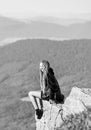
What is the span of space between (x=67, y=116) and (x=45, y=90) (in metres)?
2.62

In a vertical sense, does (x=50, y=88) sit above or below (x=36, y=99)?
above

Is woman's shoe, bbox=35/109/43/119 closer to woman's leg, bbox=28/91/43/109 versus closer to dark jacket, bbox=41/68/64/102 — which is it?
woman's leg, bbox=28/91/43/109

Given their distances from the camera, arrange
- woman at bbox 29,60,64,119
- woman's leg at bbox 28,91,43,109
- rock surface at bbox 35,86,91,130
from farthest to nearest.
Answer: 1. woman's leg at bbox 28,91,43,109
2. woman at bbox 29,60,64,119
3. rock surface at bbox 35,86,91,130

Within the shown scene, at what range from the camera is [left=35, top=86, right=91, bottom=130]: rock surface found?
2009cm

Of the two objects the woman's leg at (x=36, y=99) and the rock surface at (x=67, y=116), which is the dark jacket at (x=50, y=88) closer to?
the woman's leg at (x=36, y=99)

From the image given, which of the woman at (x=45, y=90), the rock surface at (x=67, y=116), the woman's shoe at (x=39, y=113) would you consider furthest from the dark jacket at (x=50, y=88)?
the woman's shoe at (x=39, y=113)

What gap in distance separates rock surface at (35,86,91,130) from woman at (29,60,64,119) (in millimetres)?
395

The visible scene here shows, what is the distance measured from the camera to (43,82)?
71.5ft

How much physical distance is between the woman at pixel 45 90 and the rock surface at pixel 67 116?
39 cm

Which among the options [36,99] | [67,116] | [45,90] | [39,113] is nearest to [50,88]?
[45,90]

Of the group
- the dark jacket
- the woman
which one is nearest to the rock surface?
the woman

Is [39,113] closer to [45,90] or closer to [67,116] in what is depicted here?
[45,90]

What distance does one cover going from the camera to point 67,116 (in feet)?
66.0

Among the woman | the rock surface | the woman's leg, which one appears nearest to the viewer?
the rock surface
